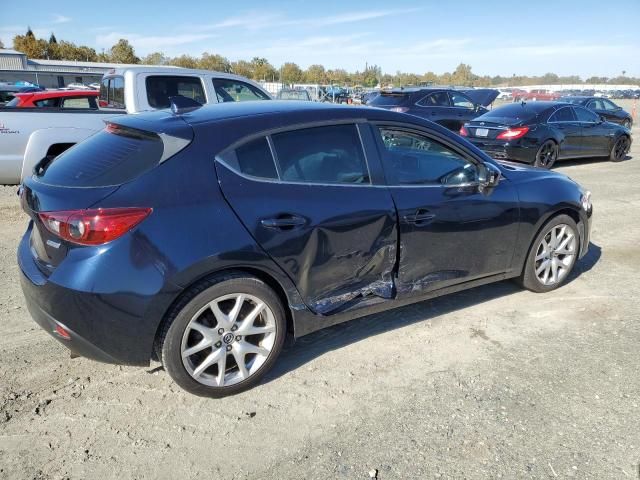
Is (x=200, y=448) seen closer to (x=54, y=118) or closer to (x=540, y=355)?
(x=540, y=355)

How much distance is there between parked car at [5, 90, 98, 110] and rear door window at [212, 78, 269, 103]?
88.5 inches

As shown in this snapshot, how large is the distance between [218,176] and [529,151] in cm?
931

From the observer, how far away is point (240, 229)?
278cm

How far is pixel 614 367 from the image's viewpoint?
336 centimetres

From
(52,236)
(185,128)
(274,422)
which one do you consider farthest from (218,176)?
(274,422)

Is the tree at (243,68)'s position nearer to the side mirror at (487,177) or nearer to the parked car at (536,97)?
the parked car at (536,97)

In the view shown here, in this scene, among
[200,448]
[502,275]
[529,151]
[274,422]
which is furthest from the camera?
[529,151]

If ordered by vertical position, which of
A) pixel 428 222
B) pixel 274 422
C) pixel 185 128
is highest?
pixel 185 128

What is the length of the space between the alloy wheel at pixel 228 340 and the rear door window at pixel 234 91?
17.9 ft

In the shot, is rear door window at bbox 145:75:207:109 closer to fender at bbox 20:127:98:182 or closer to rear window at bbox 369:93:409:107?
fender at bbox 20:127:98:182

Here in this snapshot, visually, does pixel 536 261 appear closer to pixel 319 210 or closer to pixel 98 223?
pixel 319 210

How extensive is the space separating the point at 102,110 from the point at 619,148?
12299 mm

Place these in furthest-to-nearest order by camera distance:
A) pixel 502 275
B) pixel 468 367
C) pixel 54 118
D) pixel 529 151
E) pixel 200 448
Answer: pixel 529 151
pixel 54 118
pixel 502 275
pixel 468 367
pixel 200 448

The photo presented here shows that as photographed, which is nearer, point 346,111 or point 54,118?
point 346,111
